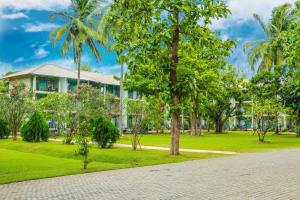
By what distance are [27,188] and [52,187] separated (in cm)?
56

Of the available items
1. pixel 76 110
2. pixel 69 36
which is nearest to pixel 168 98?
pixel 76 110

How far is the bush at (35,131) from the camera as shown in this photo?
2471 centimetres

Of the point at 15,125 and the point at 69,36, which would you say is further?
the point at 69,36

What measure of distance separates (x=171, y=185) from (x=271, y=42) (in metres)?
35.9

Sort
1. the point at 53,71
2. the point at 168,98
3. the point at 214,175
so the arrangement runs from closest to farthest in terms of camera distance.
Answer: the point at 214,175
the point at 168,98
the point at 53,71

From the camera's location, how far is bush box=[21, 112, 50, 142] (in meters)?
24.7

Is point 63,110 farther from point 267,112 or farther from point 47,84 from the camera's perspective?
point 47,84

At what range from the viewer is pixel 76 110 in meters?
26.2

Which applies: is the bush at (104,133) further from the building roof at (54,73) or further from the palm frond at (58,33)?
the building roof at (54,73)

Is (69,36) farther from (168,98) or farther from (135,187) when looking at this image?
(135,187)

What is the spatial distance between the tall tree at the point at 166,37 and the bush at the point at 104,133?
429 cm

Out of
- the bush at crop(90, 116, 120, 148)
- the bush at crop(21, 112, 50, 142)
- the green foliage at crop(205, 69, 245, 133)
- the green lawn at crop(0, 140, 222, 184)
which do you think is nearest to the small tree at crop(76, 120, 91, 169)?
the green lawn at crop(0, 140, 222, 184)

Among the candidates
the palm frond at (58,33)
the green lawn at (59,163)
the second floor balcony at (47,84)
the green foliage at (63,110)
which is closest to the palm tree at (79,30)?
the palm frond at (58,33)

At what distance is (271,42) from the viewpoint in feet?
136
